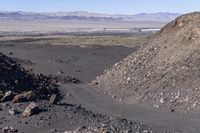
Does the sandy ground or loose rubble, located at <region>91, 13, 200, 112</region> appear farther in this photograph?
loose rubble, located at <region>91, 13, 200, 112</region>

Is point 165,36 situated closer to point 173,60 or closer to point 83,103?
point 173,60

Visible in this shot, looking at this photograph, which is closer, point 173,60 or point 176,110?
point 176,110

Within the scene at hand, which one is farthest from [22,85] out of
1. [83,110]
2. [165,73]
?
[83,110]

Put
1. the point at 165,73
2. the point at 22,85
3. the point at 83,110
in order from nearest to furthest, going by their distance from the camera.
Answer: the point at 83,110 → the point at 22,85 → the point at 165,73

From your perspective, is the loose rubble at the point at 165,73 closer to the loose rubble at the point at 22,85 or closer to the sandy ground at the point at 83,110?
the sandy ground at the point at 83,110

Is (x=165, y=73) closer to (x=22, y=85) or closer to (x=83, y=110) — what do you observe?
(x=22, y=85)

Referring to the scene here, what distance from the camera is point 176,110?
93.0ft

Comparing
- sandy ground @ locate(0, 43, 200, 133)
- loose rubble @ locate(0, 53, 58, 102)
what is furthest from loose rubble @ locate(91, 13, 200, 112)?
loose rubble @ locate(0, 53, 58, 102)

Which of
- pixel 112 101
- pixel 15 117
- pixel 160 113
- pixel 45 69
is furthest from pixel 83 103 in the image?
pixel 45 69

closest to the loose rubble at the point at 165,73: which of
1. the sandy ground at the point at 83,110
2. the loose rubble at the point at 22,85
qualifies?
the sandy ground at the point at 83,110

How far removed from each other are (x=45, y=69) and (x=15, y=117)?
24137 mm

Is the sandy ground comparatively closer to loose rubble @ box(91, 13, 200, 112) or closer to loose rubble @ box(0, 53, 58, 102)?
loose rubble @ box(91, 13, 200, 112)

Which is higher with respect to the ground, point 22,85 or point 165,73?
point 165,73

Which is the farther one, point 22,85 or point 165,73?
point 165,73
